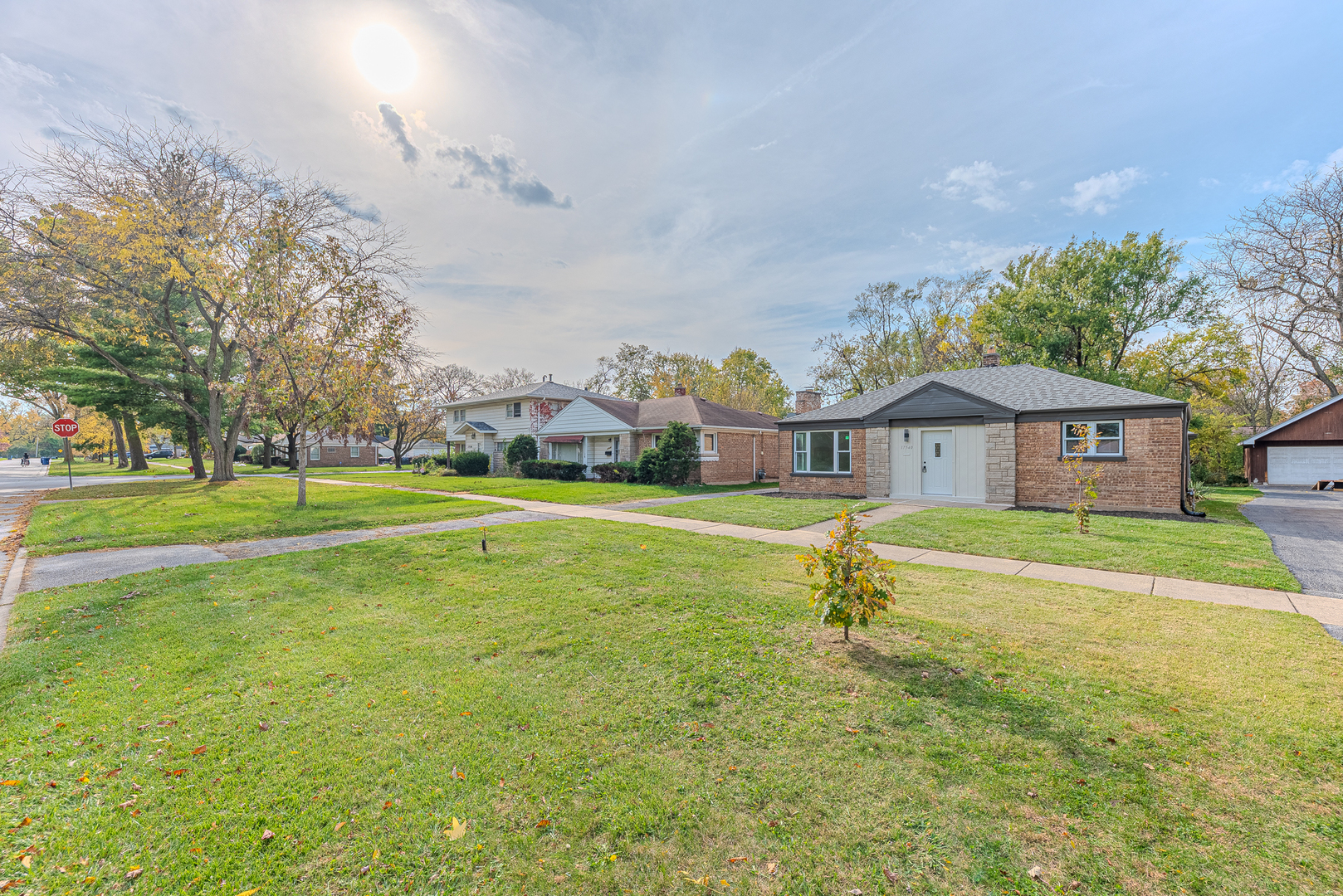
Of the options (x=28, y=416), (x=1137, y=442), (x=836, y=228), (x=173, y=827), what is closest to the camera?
(x=173, y=827)

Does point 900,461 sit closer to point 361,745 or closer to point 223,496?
point 361,745

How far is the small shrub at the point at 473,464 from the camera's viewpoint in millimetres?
29984

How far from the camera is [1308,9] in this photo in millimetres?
9055

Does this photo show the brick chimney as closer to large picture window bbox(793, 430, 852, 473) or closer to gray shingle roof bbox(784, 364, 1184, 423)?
gray shingle roof bbox(784, 364, 1184, 423)

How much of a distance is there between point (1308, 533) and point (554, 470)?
960 inches

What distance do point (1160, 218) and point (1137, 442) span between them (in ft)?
57.3

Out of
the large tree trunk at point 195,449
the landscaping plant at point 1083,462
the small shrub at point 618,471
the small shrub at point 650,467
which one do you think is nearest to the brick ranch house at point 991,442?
the landscaping plant at point 1083,462

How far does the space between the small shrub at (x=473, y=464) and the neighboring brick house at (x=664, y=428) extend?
405 cm

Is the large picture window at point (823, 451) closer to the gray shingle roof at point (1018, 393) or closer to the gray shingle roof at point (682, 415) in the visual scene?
the gray shingle roof at point (1018, 393)

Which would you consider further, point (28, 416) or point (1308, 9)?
point (28, 416)

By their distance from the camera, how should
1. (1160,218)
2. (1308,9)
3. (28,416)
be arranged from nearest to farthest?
(1308,9), (1160,218), (28,416)

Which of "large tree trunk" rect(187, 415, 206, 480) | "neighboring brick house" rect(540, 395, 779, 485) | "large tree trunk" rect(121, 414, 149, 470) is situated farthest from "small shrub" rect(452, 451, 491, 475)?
"large tree trunk" rect(121, 414, 149, 470)

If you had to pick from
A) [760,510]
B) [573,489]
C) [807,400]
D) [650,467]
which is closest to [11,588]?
[760,510]

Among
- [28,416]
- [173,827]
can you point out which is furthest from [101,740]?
[28,416]
